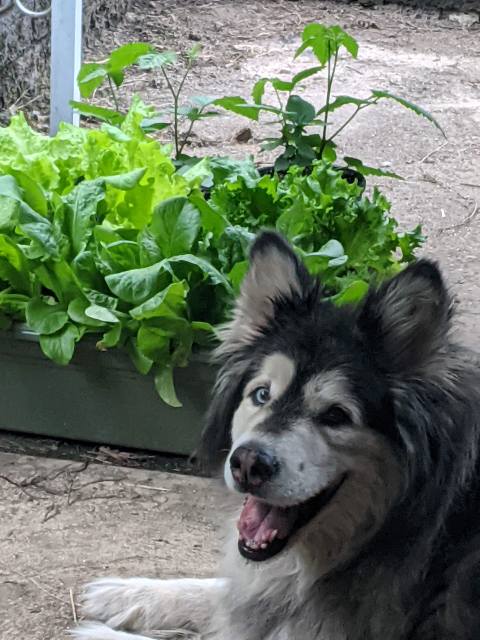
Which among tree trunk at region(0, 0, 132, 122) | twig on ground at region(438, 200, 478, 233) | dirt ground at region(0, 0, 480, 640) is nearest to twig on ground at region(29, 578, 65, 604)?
dirt ground at region(0, 0, 480, 640)

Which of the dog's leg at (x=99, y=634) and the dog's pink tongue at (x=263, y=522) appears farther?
the dog's leg at (x=99, y=634)

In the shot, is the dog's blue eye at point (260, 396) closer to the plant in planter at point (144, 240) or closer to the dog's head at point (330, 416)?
the dog's head at point (330, 416)

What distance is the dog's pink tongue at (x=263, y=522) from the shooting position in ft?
8.13

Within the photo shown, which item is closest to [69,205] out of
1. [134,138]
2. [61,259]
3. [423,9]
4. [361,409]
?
[61,259]

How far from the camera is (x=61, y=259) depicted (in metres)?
3.59

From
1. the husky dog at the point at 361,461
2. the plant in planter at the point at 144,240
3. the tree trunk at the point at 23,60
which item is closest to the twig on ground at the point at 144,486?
the plant in planter at the point at 144,240

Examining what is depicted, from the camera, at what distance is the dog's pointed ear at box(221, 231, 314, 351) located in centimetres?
256

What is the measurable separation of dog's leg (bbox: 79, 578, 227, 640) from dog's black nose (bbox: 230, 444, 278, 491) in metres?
0.69

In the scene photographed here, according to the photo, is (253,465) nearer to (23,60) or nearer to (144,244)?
(144,244)

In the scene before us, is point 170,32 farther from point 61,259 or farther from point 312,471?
point 312,471

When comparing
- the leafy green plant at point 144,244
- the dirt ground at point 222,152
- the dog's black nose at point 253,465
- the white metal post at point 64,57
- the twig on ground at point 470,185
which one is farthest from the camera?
the twig on ground at point 470,185

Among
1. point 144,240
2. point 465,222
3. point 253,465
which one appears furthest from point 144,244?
point 465,222

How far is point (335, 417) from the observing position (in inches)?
94.5

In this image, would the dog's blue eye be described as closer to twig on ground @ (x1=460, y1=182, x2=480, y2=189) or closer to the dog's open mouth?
the dog's open mouth
